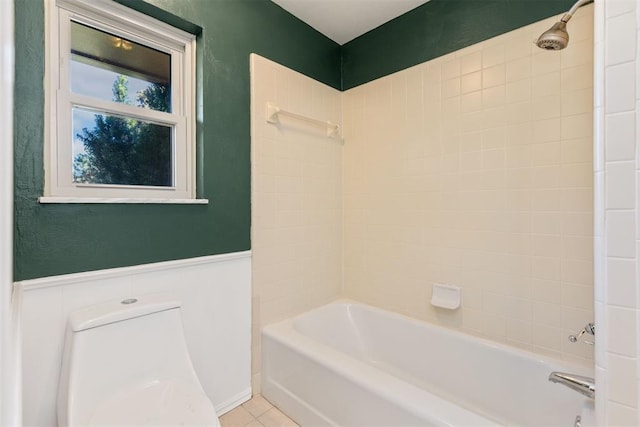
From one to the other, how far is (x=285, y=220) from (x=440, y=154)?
44.3 inches

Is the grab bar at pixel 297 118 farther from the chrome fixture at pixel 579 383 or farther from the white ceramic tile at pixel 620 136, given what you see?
the chrome fixture at pixel 579 383

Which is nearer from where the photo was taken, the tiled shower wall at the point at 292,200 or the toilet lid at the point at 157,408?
the toilet lid at the point at 157,408

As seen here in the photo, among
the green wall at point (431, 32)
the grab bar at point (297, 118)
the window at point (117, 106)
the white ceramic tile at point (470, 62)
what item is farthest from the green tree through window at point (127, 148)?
the white ceramic tile at point (470, 62)

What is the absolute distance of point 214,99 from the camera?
5.85 ft

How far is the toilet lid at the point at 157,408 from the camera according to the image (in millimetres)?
1096

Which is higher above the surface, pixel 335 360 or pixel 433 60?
pixel 433 60

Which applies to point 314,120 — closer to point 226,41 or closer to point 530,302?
point 226,41

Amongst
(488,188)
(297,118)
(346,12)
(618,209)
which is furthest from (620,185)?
(346,12)

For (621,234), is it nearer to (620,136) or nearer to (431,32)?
(620,136)

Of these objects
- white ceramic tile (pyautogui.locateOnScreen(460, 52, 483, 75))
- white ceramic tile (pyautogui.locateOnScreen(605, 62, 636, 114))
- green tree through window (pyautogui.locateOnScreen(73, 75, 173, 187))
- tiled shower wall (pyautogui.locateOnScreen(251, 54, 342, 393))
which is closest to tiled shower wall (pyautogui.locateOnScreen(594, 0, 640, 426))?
white ceramic tile (pyautogui.locateOnScreen(605, 62, 636, 114))

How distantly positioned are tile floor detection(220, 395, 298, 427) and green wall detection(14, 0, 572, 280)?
3.13ft

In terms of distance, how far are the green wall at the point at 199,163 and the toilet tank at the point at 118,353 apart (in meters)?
0.25

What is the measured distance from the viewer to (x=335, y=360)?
1.60 metres

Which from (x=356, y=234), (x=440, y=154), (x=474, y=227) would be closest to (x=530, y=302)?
(x=474, y=227)
